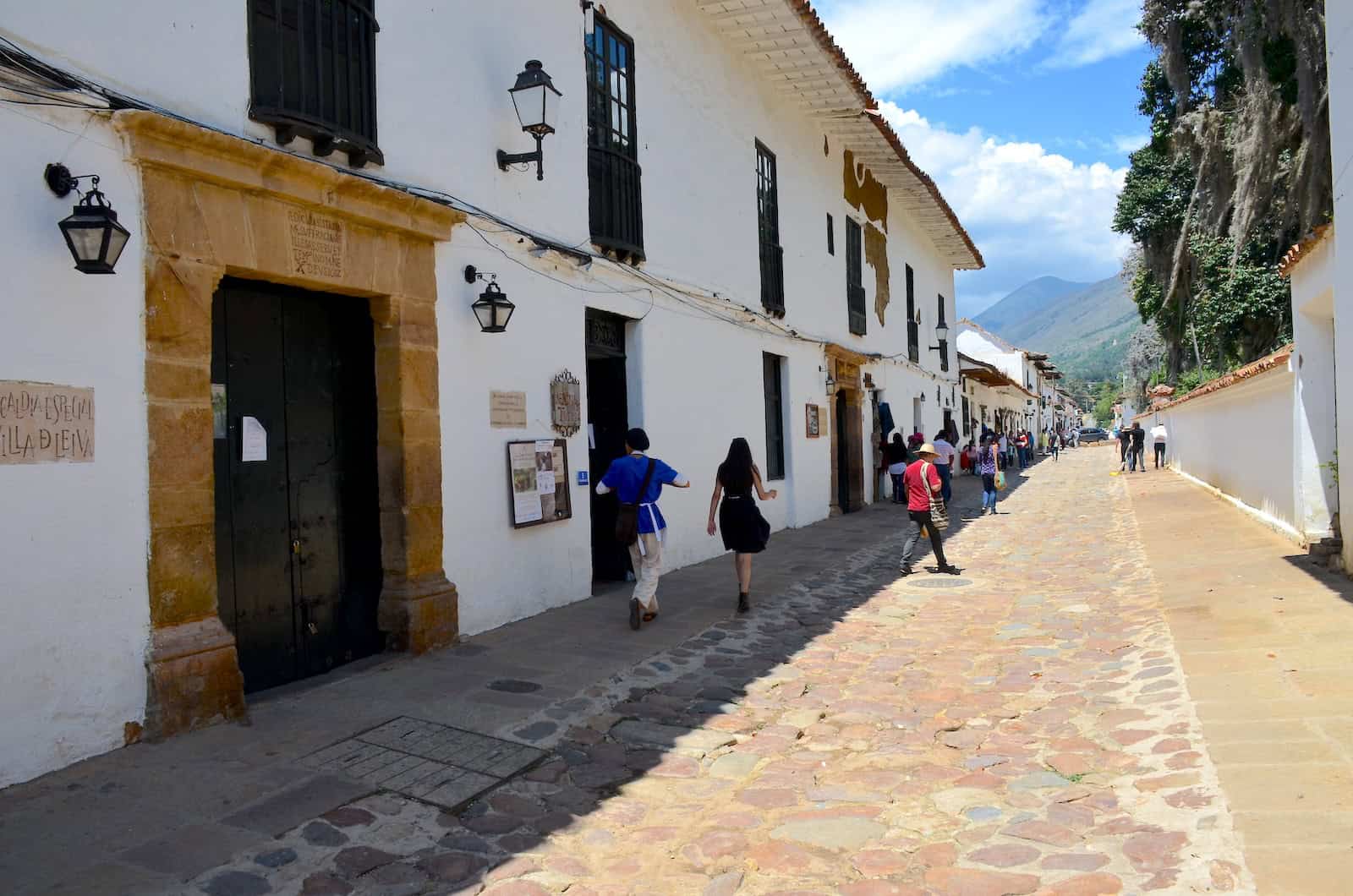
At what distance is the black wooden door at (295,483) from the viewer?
4.82m

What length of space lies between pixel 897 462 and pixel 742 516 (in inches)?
385

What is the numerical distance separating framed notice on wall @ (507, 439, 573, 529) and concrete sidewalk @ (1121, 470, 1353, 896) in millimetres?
4338

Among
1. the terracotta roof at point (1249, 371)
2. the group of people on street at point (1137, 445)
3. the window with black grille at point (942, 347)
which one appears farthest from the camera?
the group of people on street at point (1137, 445)

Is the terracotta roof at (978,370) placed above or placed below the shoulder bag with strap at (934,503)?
above

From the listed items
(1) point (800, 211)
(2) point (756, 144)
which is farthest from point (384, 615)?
(1) point (800, 211)

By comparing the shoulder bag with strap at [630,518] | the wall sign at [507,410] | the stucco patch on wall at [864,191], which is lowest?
the shoulder bag with strap at [630,518]

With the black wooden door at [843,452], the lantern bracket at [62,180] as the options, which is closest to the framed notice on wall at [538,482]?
the lantern bracket at [62,180]

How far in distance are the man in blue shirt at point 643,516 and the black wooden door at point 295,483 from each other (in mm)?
1778

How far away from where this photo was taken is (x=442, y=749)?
4.18 meters

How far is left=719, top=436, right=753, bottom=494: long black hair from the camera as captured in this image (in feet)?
24.2

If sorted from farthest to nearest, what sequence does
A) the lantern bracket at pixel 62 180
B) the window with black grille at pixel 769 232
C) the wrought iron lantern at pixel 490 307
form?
the window with black grille at pixel 769 232 → the wrought iron lantern at pixel 490 307 → the lantern bracket at pixel 62 180

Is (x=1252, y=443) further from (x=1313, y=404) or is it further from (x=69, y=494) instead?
(x=69, y=494)

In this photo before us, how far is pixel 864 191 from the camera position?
16.0 metres

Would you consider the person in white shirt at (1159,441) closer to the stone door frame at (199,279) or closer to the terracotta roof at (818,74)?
the terracotta roof at (818,74)
